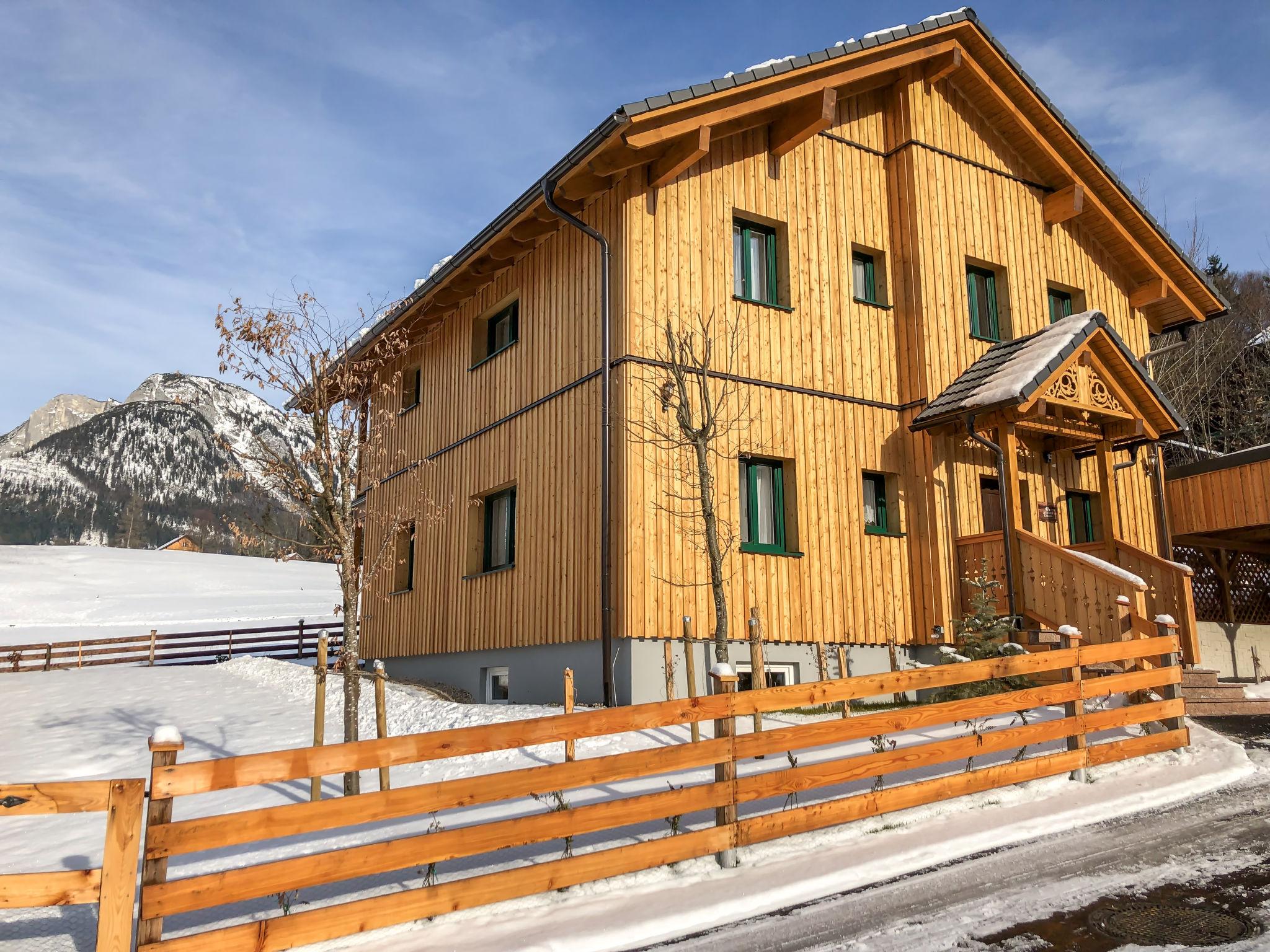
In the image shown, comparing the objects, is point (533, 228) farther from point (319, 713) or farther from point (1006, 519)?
point (319, 713)

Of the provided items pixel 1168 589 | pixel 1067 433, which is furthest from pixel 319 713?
pixel 1067 433

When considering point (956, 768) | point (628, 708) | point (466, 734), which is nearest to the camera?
point (466, 734)

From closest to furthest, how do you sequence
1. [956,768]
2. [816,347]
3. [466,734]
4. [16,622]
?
[466,734]
[956,768]
[816,347]
[16,622]

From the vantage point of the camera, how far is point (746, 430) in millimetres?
12891

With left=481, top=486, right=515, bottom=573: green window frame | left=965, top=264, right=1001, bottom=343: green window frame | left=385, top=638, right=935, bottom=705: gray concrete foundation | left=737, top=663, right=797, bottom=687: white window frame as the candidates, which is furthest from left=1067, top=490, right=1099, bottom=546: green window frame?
left=481, top=486, right=515, bottom=573: green window frame

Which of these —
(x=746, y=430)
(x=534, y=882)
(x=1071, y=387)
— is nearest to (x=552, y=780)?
(x=534, y=882)

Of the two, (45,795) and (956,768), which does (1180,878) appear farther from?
(45,795)

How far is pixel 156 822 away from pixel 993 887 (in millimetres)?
4641

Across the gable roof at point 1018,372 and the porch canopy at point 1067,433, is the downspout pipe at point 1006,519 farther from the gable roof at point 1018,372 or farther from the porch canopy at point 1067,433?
the gable roof at point 1018,372

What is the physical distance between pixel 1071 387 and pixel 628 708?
9.89 meters

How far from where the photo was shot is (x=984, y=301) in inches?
631

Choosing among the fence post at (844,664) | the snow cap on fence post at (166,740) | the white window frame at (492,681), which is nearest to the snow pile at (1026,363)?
the fence post at (844,664)

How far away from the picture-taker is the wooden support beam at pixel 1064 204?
16578 millimetres

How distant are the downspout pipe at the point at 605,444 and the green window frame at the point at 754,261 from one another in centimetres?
204
